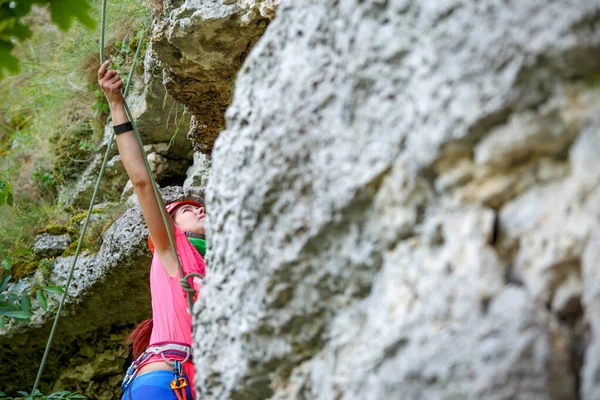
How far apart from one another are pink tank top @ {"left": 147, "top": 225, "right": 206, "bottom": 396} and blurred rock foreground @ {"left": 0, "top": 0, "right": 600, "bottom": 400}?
33.5 inches

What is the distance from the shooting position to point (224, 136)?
1.30m

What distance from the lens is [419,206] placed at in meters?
0.98

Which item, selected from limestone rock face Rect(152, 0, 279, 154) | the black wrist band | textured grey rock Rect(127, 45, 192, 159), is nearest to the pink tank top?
the black wrist band

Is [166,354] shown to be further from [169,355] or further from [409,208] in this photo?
[409,208]

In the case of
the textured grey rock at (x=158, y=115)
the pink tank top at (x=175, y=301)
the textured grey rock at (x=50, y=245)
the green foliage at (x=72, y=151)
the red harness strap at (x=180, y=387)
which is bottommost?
the red harness strap at (x=180, y=387)

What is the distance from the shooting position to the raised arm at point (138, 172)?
2262 mm

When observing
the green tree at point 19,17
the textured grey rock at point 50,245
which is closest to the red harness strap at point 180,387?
the green tree at point 19,17

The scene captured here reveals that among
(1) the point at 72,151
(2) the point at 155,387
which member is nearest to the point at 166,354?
(2) the point at 155,387

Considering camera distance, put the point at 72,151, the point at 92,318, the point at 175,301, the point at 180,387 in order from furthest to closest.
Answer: the point at 72,151, the point at 92,318, the point at 175,301, the point at 180,387

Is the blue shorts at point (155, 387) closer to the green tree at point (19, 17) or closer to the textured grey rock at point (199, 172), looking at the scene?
the green tree at point (19, 17)

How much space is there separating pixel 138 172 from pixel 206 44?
0.59m

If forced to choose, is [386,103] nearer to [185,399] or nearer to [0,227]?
[185,399]

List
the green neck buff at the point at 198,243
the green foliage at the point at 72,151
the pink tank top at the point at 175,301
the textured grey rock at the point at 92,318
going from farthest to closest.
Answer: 1. the green foliage at the point at 72,151
2. the textured grey rock at the point at 92,318
3. the green neck buff at the point at 198,243
4. the pink tank top at the point at 175,301

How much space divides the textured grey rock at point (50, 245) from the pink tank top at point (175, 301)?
173 cm
